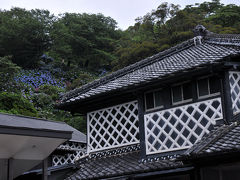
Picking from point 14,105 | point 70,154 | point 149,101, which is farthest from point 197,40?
point 14,105

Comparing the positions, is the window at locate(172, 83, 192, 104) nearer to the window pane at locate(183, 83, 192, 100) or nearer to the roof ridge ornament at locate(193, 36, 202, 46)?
the window pane at locate(183, 83, 192, 100)

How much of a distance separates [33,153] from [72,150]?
40.0 feet

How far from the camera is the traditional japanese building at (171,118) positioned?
11.4 m

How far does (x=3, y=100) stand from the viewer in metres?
25.4

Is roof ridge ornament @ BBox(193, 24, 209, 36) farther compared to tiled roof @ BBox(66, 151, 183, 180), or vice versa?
roof ridge ornament @ BBox(193, 24, 209, 36)

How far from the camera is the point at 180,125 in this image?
12.9 meters

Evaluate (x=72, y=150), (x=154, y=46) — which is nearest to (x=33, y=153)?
(x=72, y=150)

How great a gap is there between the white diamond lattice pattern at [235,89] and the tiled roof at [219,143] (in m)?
0.85

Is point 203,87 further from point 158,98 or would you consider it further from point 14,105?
point 14,105

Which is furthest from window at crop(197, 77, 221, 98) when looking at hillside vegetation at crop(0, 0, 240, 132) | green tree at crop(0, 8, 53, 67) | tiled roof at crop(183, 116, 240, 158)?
green tree at crop(0, 8, 53, 67)

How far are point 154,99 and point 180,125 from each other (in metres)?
1.62

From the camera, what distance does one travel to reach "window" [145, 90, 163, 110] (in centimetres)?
1386

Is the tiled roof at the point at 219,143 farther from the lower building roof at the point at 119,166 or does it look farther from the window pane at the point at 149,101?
the window pane at the point at 149,101

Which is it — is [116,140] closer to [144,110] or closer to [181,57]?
[144,110]
